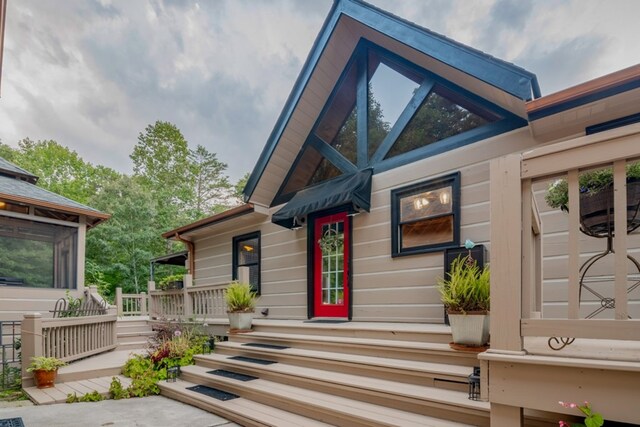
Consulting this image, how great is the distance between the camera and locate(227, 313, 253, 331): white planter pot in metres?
5.52

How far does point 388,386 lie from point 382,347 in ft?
1.87

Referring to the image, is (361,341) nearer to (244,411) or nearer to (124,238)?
(244,411)

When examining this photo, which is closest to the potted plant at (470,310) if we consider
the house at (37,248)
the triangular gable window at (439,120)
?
the triangular gable window at (439,120)

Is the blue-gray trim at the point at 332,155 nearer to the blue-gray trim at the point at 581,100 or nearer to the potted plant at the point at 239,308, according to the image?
the potted plant at the point at 239,308

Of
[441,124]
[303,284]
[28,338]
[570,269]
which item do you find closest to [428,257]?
[441,124]

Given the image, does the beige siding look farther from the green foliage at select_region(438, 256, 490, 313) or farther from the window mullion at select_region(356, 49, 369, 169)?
the green foliage at select_region(438, 256, 490, 313)

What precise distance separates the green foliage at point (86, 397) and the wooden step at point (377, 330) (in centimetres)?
219

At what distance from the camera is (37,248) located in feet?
25.2

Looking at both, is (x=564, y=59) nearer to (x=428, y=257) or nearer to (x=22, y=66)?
(x=428, y=257)

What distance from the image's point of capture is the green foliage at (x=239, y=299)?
5.53 m

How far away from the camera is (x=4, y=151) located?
2050cm

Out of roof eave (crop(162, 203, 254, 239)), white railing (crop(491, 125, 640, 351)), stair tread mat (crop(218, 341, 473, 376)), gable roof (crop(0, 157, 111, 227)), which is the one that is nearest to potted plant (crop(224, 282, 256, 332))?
stair tread mat (crop(218, 341, 473, 376))

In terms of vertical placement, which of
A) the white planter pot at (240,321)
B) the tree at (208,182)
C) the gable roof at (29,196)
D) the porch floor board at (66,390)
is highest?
the tree at (208,182)

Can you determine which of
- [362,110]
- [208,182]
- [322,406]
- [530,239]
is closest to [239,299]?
[322,406]
